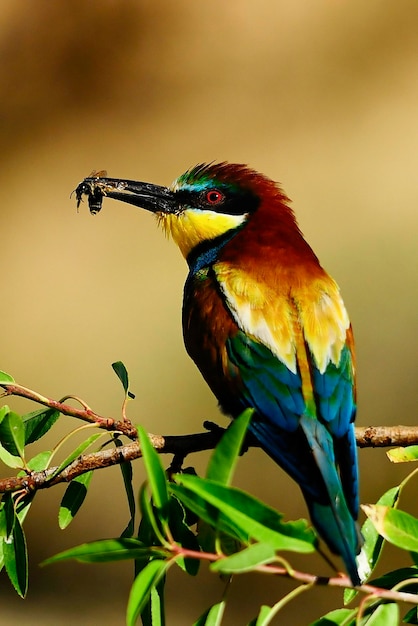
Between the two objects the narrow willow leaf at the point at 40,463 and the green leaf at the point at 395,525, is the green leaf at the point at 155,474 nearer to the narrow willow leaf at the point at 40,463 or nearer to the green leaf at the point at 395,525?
the green leaf at the point at 395,525

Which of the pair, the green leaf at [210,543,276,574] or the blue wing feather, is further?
the blue wing feather

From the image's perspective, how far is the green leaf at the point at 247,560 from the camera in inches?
25.6

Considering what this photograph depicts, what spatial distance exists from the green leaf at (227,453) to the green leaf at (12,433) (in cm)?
34

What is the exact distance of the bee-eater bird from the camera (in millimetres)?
1153

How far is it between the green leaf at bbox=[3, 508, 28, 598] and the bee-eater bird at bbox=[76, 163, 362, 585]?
1.07 feet

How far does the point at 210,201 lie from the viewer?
68.0 inches

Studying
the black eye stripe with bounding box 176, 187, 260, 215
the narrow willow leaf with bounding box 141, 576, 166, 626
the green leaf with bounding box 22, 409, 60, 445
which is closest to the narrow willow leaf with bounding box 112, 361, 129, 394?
the green leaf with bounding box 22, 409, 60, 445

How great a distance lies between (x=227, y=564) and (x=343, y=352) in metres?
0.72

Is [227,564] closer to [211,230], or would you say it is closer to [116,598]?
[211,230]

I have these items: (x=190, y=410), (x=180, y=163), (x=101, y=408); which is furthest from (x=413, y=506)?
(x=180, y=163)

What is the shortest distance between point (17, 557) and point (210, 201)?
35.2 inches

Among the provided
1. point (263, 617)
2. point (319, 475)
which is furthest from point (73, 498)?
point (263, 617)

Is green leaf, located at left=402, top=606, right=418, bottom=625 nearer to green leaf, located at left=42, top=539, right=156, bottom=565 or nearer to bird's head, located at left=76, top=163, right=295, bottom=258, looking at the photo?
green leaf, located at left=42, top=539, right=156, bottom=565

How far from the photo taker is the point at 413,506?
241 cm
